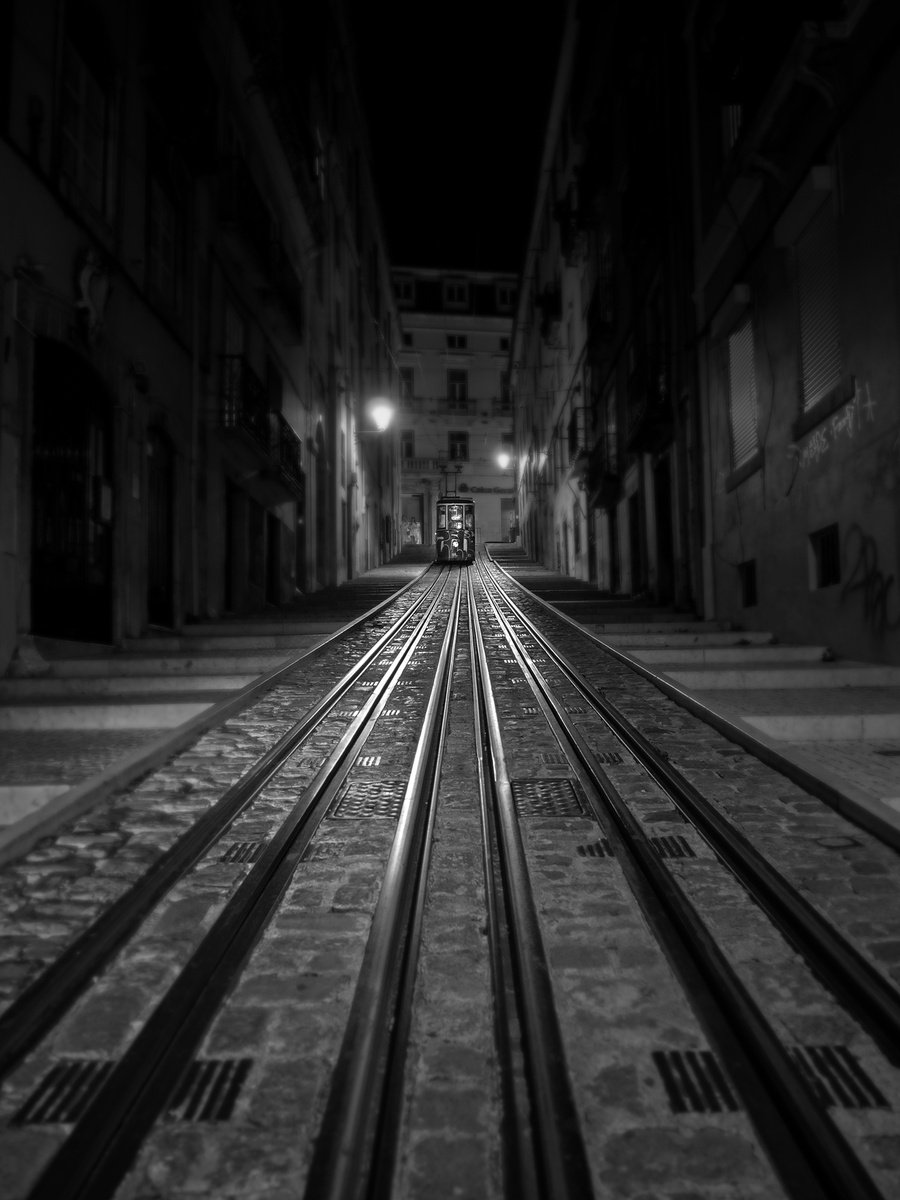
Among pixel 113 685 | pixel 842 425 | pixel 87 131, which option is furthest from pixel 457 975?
pixel 87 131

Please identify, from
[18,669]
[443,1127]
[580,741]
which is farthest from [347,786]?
[18,669]

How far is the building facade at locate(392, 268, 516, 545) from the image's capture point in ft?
191

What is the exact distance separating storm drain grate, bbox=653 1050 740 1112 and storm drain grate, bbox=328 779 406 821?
224cm

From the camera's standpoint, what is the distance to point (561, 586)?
2494cm

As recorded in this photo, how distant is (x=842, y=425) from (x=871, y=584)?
1746 millimetres

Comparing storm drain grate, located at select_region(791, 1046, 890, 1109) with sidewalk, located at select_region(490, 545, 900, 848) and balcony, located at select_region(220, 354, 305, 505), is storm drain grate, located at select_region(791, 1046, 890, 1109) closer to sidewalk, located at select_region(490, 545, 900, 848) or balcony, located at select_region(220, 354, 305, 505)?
sidewalk, located at select_region(490, 545, 900, 848)

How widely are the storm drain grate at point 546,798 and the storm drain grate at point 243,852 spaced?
1340 millimetres

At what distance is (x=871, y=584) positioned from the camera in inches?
339

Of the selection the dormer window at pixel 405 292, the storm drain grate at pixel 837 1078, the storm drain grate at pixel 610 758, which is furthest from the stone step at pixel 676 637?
the dormer window at pixel 405 292

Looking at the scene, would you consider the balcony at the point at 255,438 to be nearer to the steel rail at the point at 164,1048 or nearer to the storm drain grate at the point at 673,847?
the steel rail at the point at 164,1048

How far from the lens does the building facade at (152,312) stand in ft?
28.5

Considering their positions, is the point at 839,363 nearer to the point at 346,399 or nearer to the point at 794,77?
the point at 794,77

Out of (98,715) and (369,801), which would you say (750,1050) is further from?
(98,715)

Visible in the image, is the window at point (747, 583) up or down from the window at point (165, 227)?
down
